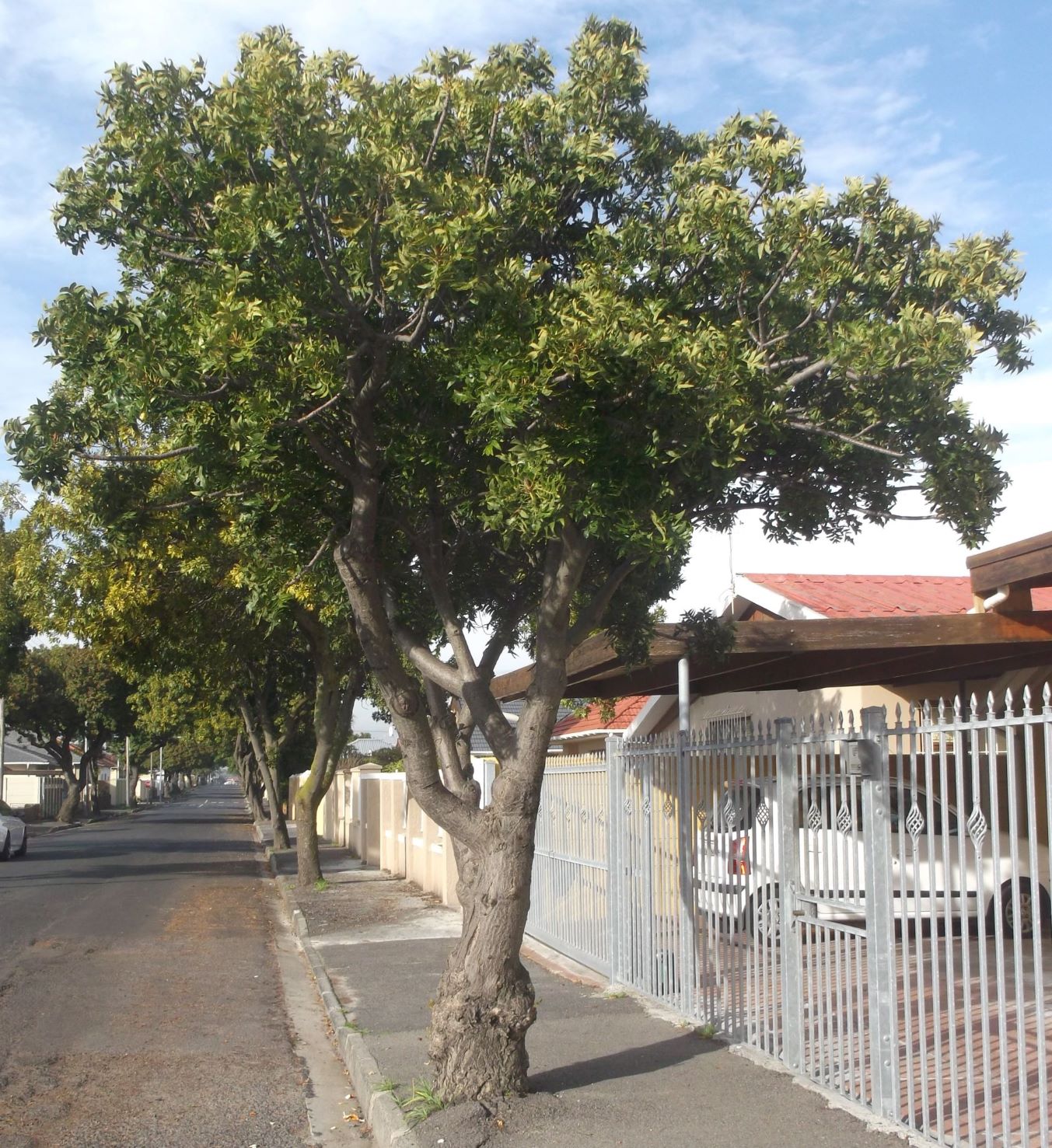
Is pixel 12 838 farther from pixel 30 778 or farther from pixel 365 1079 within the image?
pixel 30 778

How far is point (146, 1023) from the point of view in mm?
9711

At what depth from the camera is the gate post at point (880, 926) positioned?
5.88 m

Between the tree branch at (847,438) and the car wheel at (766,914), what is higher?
the tree branch at (847,438)

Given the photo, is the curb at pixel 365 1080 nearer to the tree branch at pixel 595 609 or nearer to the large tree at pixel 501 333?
the large tree at pixel 501 333

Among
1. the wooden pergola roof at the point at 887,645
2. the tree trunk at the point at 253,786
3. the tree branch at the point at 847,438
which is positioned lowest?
the tree trunk at the point at 253,786

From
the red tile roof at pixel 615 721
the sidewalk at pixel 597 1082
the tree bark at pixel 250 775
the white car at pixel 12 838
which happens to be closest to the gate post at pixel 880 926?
the sidewalk at pixel 597 1082

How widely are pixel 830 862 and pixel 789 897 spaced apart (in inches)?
18.1

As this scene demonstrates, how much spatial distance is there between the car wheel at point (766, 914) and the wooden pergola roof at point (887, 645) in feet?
7.43

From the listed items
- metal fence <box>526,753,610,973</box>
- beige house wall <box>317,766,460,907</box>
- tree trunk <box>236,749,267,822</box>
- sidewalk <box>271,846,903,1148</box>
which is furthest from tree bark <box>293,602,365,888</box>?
tree trunk <box>236,749,267,822</box>

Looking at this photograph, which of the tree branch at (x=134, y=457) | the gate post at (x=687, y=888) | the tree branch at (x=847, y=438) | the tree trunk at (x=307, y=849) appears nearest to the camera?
the tree branch at (x=847, y=438)

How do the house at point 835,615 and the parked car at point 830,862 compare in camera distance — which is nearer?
the parked car at point 830,862

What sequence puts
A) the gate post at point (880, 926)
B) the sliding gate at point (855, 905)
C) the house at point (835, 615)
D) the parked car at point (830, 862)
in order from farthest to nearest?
the house at point (835, 615) < the gate post at point (880, 926) < the parked car at point (830, 862) < the sliding gate at point (855, 905)

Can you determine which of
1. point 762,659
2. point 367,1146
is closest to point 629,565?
point 367,1146

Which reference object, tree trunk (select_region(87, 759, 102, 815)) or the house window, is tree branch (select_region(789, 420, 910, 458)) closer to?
the house window
